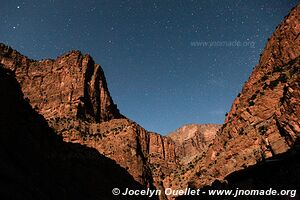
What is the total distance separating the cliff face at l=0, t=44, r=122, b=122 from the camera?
102 m

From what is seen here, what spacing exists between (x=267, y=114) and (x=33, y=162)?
3898 centimetres

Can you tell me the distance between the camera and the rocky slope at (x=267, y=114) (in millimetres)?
43562

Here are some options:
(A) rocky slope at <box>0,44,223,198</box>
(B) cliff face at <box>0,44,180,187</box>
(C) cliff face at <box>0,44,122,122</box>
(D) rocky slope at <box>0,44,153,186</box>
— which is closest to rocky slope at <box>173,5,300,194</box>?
(D) rocky slope at <box>0,44,153,186</box>

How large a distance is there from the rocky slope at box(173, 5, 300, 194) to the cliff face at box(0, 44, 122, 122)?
176 feet

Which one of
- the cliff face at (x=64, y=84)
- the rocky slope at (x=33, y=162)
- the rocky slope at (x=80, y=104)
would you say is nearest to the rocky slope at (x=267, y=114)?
the rocky slope at (x=33, y=162)

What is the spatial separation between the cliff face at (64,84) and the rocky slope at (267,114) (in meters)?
53.8

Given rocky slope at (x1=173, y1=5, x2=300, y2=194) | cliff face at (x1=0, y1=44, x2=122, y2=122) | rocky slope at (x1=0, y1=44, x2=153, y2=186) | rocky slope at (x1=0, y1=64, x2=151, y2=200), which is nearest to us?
rocky slope at (x1=0, y1=64, x2=151, y2=200)

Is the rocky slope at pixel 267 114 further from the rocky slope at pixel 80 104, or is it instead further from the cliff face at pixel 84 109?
the cliff face at pixel 84 109

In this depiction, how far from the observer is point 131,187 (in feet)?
260

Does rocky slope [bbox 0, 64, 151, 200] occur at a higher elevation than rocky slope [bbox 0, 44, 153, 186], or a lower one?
lower

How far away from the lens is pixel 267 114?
5178 cm

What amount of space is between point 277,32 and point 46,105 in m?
77.2

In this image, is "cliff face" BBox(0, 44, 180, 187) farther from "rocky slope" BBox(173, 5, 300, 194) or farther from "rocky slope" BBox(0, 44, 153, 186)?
"rocky slope" BBox(173, 5, 300, 194)

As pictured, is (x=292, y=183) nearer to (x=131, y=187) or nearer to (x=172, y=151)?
(x=131, y=187)
